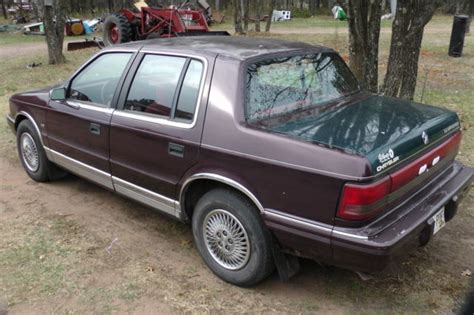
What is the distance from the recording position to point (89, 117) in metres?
4.11

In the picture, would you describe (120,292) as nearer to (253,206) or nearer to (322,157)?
(253,206)

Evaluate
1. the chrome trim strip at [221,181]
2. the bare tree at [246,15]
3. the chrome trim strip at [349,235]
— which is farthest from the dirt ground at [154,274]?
the bare tree at [246,15]

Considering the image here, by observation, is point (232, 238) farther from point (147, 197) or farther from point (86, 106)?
point (86, 106)

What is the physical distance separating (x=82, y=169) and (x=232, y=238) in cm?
185

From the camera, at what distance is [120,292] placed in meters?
3.28

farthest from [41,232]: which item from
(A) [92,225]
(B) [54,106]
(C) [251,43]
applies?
(C) [251,43]

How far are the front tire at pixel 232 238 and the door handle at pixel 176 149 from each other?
1.12ft

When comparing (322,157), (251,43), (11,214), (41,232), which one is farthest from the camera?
(11,214)

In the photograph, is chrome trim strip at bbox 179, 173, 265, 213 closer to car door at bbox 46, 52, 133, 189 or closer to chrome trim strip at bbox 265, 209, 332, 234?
chrome trim strip at bbox 265, 209, 332, 234

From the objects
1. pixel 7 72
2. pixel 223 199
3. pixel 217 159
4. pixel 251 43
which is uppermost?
pixel 251 43

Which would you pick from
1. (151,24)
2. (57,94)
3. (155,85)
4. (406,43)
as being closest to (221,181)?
(155,85)

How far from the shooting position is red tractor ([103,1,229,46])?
14.9 m

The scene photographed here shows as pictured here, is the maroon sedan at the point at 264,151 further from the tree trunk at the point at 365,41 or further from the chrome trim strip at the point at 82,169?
the tree trunk at the point at 365,41

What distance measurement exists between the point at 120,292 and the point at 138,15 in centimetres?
1418
